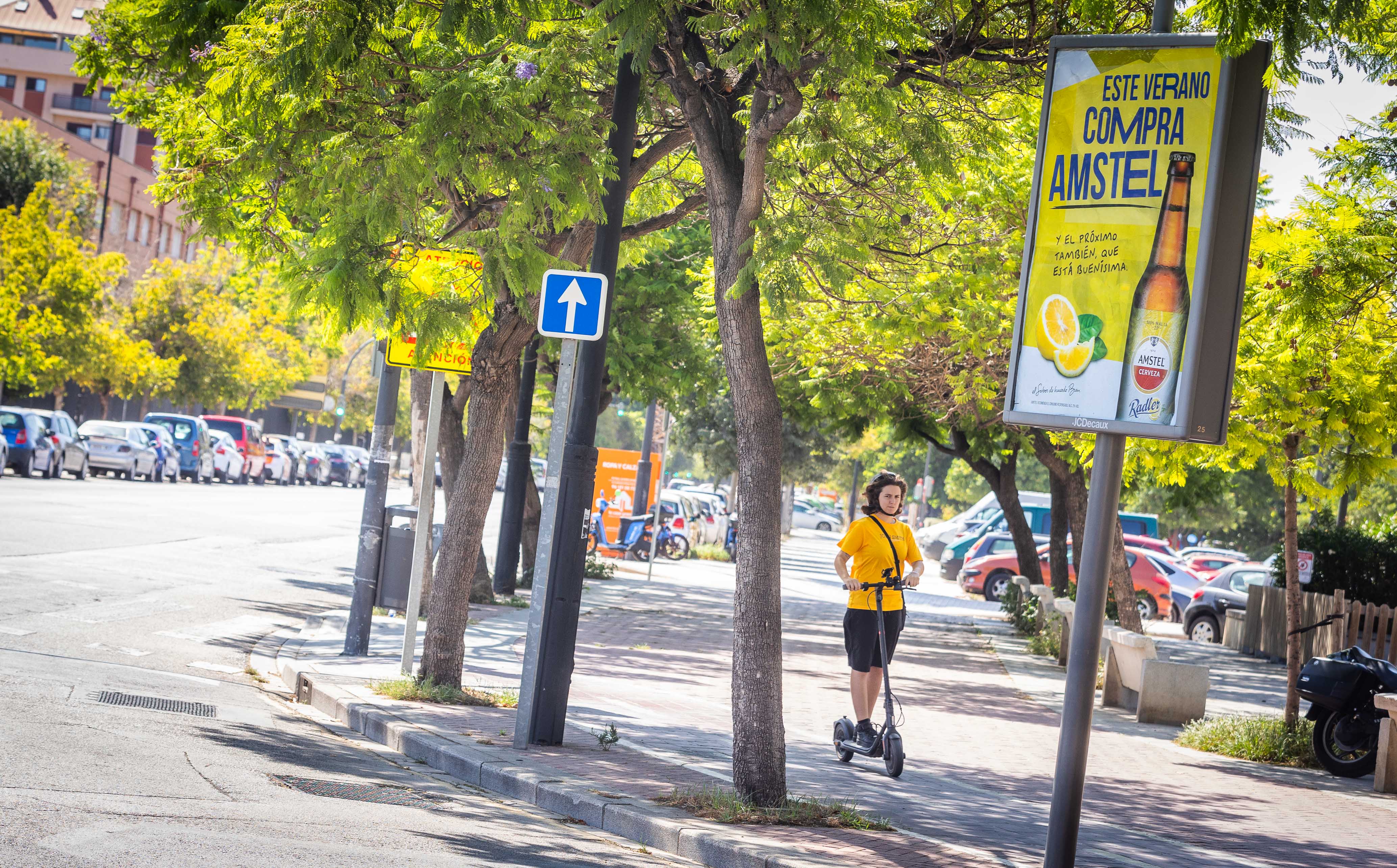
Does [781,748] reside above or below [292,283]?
below

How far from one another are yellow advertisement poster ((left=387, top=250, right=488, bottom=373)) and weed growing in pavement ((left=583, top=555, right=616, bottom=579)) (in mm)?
14316

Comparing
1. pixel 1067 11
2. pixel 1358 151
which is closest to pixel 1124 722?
pixel 1358 151

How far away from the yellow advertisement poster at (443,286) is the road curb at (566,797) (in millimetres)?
2724

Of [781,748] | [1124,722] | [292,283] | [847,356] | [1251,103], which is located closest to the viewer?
[1251,103]

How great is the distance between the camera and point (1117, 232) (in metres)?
5.91

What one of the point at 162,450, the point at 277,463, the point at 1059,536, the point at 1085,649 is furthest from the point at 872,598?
the point at 277,463

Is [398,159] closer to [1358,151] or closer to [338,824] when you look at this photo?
[338,824]

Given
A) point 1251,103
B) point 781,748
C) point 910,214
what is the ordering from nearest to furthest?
point 1251,103, point 781,748, point 910,214

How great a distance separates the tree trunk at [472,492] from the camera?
10.5 metres

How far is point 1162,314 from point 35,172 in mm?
44256

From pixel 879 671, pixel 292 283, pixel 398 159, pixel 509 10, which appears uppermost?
pixel 509 10

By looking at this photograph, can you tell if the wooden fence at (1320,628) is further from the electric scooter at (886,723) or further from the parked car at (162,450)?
the parked car at (162,450)

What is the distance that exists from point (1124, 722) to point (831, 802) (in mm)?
6770

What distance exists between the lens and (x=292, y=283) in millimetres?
8664
